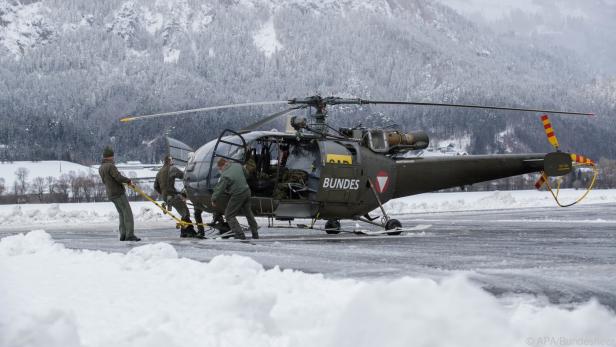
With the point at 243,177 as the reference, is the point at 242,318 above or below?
below

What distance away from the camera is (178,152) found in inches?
702

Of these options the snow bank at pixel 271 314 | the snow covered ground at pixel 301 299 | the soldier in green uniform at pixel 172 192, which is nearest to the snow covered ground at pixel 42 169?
the soldier in green uniform at pixel 172 192

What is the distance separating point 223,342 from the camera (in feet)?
16.5

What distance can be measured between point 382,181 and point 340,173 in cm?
142

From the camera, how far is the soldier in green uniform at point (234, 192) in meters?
14.4

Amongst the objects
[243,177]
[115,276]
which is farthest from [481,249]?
[115,276]

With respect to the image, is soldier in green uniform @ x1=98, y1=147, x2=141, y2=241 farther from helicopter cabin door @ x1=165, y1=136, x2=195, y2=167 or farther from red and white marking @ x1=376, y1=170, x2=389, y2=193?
red and white marking @ x1=376, y1=170, x2=389, y2=193

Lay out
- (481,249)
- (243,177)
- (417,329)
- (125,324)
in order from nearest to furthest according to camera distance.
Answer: (417,329) → (125,324) → (481,249) → (243,177)

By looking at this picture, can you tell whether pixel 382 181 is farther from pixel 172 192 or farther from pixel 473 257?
pixel 473 257

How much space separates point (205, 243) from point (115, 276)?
19.5 feet

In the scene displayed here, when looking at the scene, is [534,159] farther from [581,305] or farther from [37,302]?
[37,302]

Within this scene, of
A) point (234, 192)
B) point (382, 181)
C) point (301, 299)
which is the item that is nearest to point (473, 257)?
point (234, 192)

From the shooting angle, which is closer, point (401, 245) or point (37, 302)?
point (37, 302)

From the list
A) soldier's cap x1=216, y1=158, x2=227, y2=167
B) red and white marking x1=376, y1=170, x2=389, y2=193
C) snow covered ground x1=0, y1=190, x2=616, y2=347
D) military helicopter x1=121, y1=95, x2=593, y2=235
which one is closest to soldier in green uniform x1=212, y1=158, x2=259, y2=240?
soldier's cap x1=216, y1=158, x2=227, y2=167
